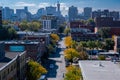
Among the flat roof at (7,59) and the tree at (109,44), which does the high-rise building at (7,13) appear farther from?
the flat roof at (7,59)

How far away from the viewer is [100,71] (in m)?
25.2

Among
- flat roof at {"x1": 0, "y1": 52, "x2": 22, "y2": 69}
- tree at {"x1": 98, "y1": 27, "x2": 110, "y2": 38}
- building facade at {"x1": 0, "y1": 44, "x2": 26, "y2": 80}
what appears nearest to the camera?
building facade at {"x1": 0, "y1": 44, "x2": 26, "y2": 80}

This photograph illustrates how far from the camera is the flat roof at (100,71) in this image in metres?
22.4

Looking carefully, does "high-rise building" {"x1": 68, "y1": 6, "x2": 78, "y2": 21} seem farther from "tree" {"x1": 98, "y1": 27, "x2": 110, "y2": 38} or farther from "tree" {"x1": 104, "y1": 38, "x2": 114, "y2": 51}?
"tree" {"x1": 104, "y1": 38, "x2": 114, "y2": 51}

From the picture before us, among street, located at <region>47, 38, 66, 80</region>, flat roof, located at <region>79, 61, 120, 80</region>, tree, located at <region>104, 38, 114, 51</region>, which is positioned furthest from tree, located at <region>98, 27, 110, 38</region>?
flat roof, located at <region>79, 61, 120, 80</region>

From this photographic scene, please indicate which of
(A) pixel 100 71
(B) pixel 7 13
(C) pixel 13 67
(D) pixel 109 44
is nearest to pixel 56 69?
(A) pixel 100 71

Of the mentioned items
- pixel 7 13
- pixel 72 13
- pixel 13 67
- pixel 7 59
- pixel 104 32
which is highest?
pixel 72 13

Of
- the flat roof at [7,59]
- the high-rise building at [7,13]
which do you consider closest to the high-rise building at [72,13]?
the high-rise building at [7,13]

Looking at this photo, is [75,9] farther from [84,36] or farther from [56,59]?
[56,59]

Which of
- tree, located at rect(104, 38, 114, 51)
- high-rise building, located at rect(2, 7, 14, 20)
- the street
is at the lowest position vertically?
the street

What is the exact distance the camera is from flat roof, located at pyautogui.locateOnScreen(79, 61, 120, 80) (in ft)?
73.6

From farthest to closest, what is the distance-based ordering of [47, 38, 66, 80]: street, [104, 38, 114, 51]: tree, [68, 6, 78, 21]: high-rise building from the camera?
[68, 6, 78, 21]: high-rise building, [104, 38, 114, 51]: tree, [47, 38, 66, 80]: street

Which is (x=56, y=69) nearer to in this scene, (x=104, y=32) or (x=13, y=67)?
(x=13, y=67)

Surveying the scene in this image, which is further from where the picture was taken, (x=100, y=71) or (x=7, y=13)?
(x=7, y=13)
